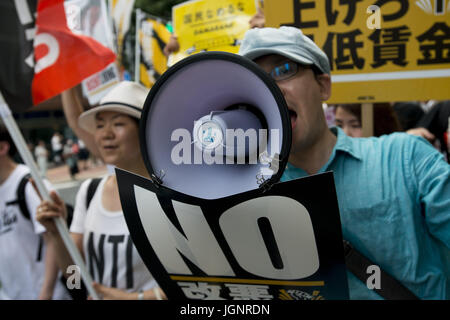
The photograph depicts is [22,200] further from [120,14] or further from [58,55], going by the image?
[120,14]

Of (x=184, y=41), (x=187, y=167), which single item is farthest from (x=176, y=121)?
(x=184, y=41)

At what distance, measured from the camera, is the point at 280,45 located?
2.81ft

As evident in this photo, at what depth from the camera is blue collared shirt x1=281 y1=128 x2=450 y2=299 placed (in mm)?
911

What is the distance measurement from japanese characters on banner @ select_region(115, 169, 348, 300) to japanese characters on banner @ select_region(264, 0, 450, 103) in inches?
25.7

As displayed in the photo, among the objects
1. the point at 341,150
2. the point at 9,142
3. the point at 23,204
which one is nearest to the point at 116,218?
the point at 23,204

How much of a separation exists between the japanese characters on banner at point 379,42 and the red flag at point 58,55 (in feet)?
3.17

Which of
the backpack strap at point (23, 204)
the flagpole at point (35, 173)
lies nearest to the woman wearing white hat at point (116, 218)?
the flagpole at point (35, 173)

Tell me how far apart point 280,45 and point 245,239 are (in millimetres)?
410

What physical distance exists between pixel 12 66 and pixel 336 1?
4.69 ft

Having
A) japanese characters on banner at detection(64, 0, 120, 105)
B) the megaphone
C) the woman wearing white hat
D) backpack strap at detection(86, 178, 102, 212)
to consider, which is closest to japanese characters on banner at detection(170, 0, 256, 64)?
japanese characters on banner at detection(64, 0, 120, 105)

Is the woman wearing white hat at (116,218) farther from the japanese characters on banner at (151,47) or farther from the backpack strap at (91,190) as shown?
the japanese characters on banner at (151,47)

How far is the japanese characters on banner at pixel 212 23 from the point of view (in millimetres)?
2025

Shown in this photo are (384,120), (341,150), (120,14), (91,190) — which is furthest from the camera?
(120,14)

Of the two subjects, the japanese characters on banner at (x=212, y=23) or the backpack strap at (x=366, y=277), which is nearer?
the backpack strap at (x=366, y=277)
